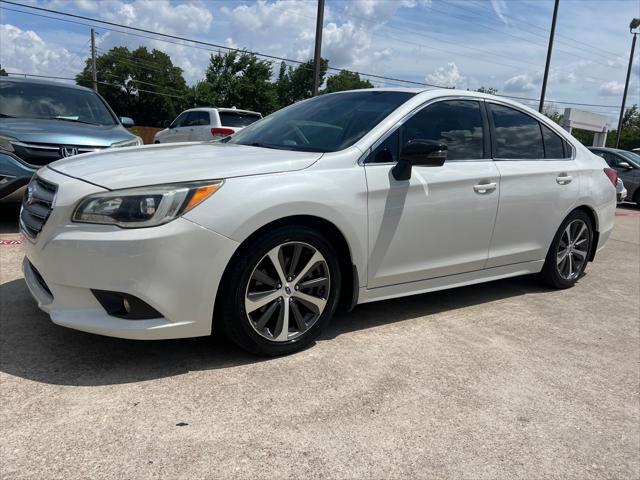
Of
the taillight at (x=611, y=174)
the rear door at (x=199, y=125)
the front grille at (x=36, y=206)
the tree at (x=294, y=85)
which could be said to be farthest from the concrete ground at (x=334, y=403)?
the tree at (x=294, y=85)

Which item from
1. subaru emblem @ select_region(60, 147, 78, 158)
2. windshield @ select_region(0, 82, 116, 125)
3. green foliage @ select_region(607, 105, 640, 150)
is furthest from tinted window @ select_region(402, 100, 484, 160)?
green foliage @ select_region(607, 105, 640, 150)

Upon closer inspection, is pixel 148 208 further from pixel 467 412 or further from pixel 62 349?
pixel 467 412

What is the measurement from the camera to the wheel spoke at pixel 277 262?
2936 millimetres

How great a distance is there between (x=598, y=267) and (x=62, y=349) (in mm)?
5612

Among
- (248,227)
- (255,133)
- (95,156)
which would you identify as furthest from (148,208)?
(255,133)

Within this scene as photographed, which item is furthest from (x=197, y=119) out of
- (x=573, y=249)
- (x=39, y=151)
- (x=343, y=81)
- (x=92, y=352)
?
(x=343, y=81)

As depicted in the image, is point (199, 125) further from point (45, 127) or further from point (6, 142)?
point (6, 142)

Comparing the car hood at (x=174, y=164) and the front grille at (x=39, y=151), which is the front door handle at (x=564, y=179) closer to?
the car hood at (x=174, y=164)

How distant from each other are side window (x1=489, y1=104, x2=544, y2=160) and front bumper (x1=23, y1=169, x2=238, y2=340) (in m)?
2.44

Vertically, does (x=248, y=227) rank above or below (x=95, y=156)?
below

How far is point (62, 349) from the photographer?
3.03 metres

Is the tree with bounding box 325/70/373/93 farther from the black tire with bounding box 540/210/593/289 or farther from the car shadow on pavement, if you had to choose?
the car shadow on pavement

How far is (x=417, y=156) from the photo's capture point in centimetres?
328

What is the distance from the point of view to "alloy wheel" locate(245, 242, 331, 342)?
9.68 feet
